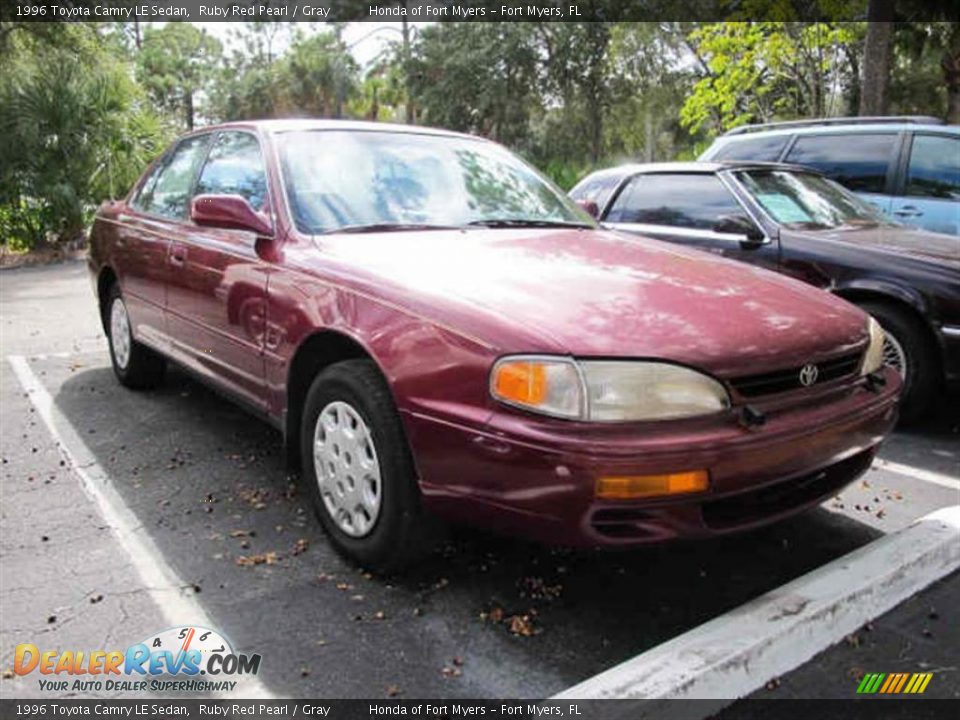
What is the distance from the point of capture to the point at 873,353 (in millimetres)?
3086

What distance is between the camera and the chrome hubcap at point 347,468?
2904 millimetres

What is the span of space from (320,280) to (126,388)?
294cm

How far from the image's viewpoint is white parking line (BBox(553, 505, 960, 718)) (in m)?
2.25

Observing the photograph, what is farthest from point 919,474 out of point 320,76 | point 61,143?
point 320,76

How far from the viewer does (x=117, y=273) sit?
207 inches

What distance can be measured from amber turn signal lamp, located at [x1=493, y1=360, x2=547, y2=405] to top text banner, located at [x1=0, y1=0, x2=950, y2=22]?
37.9 feet

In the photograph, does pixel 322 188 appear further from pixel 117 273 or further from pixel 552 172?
pixel 552 172

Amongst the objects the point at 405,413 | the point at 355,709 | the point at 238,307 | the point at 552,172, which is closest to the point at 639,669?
the point at 355,709

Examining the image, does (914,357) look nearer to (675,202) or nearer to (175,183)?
(675,202)

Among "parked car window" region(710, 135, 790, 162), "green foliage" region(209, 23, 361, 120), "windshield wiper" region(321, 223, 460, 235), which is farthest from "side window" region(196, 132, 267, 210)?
"green foliage" region(209, 23, 361, 120)

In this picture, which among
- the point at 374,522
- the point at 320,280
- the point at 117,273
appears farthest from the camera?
the point at 117,273

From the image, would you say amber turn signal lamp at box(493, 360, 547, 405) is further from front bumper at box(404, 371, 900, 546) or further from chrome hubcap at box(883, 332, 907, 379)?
chrome hubcap at box(883, 332, 907, 379)

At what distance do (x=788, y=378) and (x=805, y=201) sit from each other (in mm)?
3408

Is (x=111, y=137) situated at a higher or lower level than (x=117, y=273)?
higher
